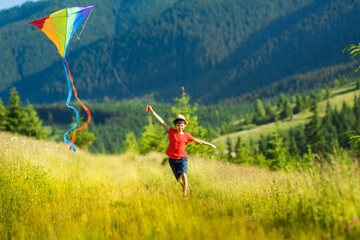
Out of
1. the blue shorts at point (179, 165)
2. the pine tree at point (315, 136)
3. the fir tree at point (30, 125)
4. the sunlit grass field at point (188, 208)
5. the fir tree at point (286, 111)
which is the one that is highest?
the fir tree at point (286, 111)

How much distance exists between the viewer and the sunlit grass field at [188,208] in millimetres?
3770

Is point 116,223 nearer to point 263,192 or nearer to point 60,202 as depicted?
point 60,202

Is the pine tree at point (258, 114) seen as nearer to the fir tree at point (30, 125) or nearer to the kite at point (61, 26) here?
the fir tree at point (30, 125)

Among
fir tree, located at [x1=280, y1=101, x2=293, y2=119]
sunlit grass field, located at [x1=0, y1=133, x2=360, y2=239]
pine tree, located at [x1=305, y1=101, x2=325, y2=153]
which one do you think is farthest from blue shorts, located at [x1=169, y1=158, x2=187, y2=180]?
fir tree, located at [x1=280, y1=101, x2=293, y2=119]

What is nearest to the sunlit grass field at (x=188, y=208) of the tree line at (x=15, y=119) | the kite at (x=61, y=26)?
the kite at (x=61, y=26)

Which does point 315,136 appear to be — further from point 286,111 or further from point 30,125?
point 286,111

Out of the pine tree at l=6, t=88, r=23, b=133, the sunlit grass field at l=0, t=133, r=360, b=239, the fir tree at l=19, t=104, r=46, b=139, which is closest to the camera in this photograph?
the sunlit grass field at l=0, t=133, r=360, b=239

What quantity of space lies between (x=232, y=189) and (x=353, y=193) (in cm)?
234

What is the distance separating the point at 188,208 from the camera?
511cm

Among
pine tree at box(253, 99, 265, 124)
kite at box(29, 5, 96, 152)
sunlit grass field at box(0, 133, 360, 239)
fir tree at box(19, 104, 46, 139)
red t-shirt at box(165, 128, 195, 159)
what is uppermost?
pine tree at box(253, 99, 265, 124)

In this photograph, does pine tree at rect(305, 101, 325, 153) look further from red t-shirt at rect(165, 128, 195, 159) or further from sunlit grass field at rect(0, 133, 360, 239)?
sunlit grass field at rect(0, 133, 360, 239)

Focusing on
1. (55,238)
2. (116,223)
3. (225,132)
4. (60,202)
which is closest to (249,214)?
(116,223)

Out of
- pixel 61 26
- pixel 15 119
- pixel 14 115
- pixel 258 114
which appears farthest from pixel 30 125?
pixel 258 114

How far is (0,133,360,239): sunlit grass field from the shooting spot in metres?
3.77
